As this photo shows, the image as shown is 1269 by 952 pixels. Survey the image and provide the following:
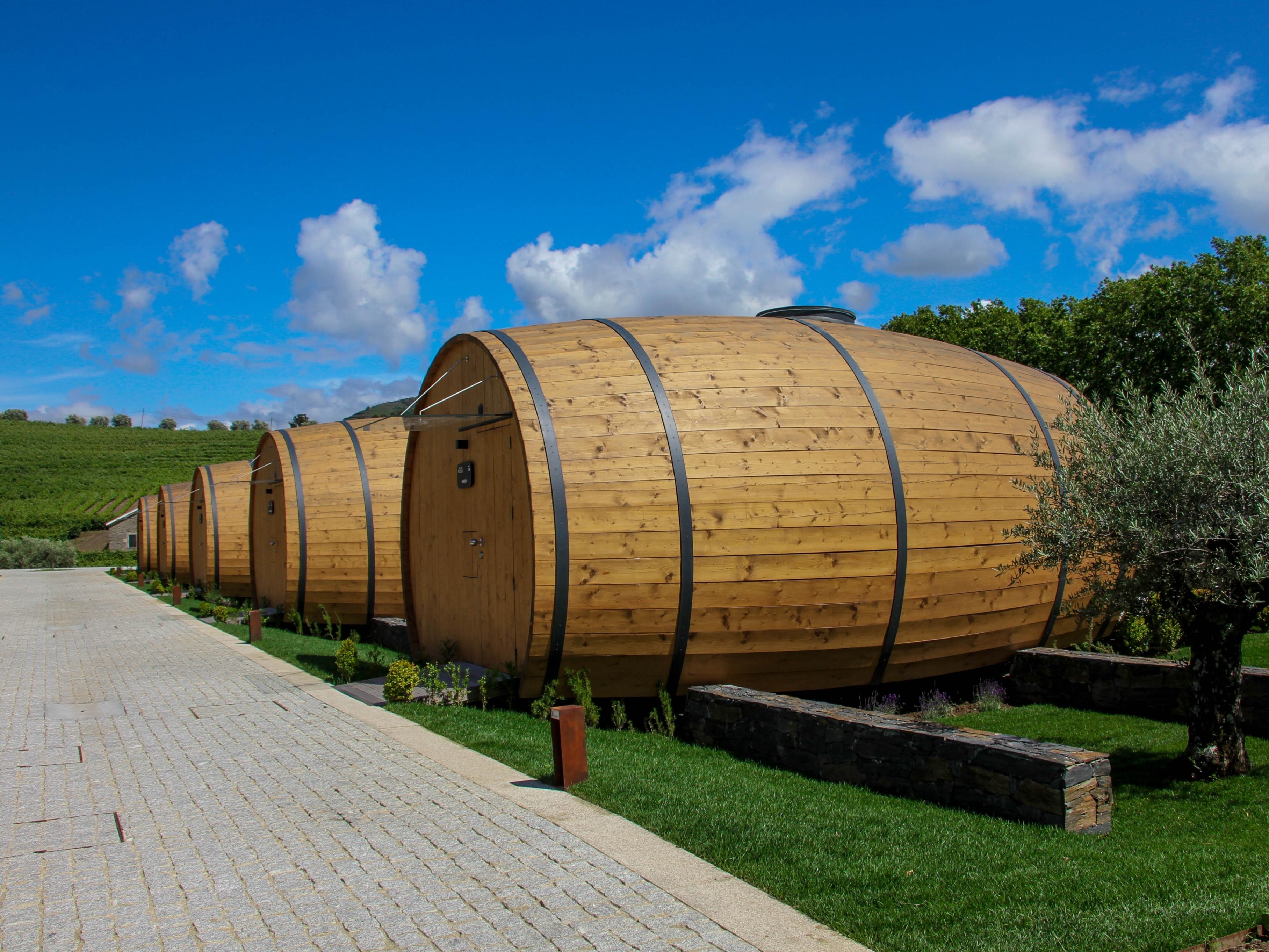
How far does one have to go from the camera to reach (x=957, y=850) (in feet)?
14.0

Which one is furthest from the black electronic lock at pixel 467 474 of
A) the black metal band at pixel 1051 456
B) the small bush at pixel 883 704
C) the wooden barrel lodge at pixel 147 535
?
the wooden barrel lodge at pixel 147 535

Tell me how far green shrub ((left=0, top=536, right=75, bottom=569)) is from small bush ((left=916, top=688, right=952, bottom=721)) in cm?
5062

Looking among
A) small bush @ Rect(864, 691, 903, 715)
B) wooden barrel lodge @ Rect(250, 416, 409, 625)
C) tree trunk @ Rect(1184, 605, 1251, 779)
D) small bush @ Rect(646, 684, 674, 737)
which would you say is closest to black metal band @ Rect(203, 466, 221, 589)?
wooden barrel lodge @ Rect(250, 416, 409, 625)

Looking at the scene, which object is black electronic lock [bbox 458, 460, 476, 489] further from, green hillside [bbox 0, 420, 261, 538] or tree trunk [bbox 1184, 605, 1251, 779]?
green hillside [bbox 0, 420, 261, 538]

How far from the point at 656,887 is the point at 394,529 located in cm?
1013

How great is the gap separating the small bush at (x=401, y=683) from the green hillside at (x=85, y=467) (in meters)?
48.6

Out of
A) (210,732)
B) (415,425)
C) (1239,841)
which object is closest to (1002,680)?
(1239,841)

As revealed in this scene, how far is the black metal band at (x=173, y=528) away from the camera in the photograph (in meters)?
26.8

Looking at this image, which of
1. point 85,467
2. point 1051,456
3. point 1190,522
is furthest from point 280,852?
point 85,467

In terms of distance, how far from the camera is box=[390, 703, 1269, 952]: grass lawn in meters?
3.42

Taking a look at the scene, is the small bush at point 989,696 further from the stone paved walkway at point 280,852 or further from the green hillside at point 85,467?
the green hillside at point 85,467

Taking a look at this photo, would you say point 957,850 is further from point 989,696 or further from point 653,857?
point 989,696

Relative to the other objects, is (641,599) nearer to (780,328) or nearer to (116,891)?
(780,328)

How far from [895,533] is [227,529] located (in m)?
16.4
